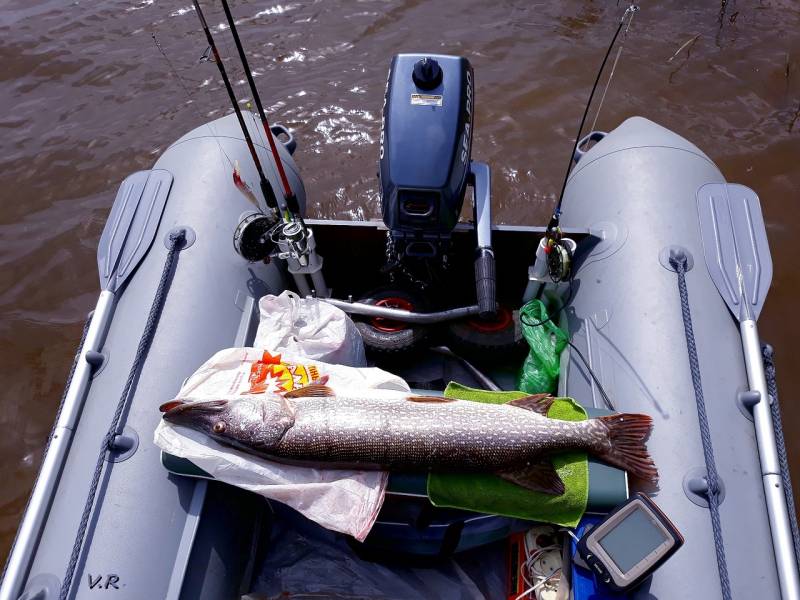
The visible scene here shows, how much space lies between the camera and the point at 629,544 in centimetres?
216

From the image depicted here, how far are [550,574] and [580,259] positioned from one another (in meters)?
1.88

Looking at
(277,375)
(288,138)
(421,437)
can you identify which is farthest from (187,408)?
(288,138)

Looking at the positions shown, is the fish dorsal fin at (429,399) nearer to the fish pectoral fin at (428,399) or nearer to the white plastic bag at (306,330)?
the fish pectoral fin at (428,399)

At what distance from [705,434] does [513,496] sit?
3.12 ft

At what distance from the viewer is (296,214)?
3188 millimetres

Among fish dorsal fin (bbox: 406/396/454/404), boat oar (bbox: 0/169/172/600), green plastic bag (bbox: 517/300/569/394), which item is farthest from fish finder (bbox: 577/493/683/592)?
boat oar (bbox: 0/169/172/600)

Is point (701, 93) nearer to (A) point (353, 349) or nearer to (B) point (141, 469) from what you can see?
(A) point (353, 349)

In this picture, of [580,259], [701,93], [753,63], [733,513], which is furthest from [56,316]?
[753,63]

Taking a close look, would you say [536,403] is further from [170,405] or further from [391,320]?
[170,405]

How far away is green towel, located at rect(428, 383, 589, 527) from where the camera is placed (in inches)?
93.8

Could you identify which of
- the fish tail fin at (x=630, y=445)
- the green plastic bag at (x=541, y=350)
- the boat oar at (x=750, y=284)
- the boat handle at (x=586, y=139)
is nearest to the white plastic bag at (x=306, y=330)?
the green plastic bag at (x=541, y=350)

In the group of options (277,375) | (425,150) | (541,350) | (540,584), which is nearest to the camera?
(540,584)

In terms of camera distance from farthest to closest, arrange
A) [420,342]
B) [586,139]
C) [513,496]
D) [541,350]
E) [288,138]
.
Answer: [288,138], [586,139], [420,342], [541,350], [513,496]

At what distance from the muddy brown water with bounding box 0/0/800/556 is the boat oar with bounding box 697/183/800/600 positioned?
1.91 m
